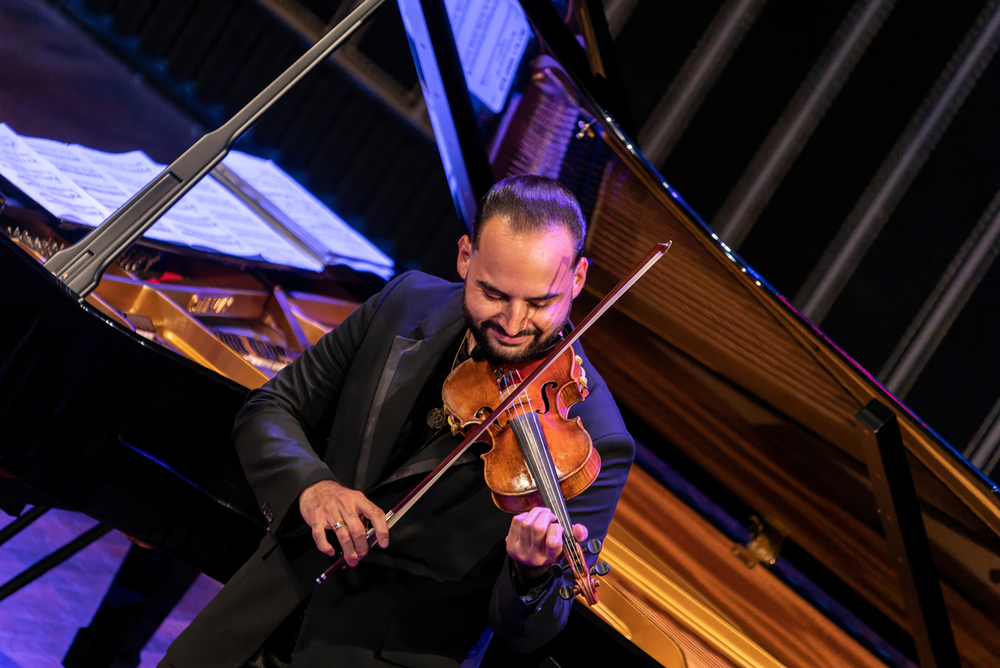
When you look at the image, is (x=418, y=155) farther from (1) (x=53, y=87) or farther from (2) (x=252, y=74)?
(1) (x=53, y=87)

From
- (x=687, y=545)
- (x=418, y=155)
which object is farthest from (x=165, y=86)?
(x=687, y=545)

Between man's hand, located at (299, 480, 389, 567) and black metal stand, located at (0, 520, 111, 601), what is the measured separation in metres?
0.96

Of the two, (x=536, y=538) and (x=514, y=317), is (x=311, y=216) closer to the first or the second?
(x=514, y=317)

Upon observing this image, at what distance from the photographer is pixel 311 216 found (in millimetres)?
3656

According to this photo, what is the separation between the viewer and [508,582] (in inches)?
49.6

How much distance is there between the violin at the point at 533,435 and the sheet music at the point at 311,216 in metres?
1.98

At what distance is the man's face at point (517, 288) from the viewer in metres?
1.36

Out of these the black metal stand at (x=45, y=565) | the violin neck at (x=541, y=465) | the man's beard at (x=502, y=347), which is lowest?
the black metal stand at (x=45, y=565)

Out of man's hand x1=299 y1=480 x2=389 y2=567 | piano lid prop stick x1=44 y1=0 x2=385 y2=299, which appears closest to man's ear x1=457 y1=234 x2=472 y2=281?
man's hand x1=299 y1=480 x2=389 y2=567

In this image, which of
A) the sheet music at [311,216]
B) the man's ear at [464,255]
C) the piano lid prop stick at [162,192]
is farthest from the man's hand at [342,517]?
the sheet music at [311,216]

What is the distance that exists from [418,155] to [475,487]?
15.0 feet

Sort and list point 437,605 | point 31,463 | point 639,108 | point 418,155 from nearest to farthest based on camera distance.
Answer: point 437,605 → point 31,463 → point 639,108 → point 418,155

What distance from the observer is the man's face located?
4.48 ft

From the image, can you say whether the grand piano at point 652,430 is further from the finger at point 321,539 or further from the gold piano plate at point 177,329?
the finger at point 321,539
